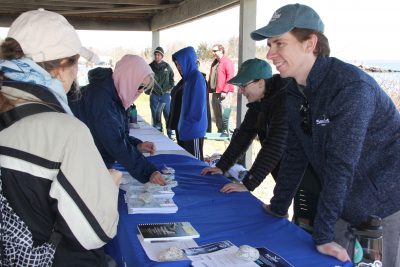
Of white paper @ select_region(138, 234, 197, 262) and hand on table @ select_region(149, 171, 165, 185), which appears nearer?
white paper @ select_region(138, 234, 197, 262)

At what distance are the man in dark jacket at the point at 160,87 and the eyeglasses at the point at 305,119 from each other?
6480 mm

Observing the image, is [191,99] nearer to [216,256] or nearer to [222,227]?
[222,227]

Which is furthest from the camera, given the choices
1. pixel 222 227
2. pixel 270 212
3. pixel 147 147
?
pixel 147 147

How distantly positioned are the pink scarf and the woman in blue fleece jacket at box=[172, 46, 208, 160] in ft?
6.44

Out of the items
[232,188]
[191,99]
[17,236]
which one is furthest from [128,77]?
[191,99]

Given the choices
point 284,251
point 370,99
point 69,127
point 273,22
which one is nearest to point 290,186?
point 284,251

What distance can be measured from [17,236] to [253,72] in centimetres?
161

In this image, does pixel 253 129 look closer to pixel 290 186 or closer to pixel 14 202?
pixel 290 186

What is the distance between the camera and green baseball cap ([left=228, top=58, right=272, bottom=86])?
7.73 ft

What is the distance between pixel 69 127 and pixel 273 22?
799 millimetres

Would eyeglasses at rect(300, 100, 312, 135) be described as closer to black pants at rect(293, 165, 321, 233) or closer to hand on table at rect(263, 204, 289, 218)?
black pants at rect(293, 165, 321, 233)

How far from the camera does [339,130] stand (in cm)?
130

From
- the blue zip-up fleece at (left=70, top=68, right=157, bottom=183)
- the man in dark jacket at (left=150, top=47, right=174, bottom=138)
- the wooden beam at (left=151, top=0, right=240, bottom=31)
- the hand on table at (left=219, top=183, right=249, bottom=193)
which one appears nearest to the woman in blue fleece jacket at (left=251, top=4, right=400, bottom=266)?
the hand on table at (left=219, top=183, right=249, bottom=193)

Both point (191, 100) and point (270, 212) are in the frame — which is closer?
point (270, 212)
